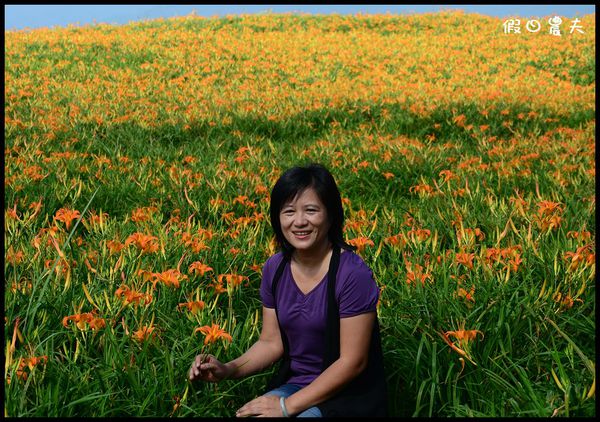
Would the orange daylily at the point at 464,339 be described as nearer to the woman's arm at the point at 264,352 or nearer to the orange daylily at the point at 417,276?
the orange daylily at the point at 417,276

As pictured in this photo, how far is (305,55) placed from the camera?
14.3 metres

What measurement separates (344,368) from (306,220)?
1.72ft

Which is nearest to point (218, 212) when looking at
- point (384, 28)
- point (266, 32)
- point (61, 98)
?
point (61, 98)

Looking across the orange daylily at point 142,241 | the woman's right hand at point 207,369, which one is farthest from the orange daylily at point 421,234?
the woman's right hand at point 207,369

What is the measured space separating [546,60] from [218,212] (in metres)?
12.0

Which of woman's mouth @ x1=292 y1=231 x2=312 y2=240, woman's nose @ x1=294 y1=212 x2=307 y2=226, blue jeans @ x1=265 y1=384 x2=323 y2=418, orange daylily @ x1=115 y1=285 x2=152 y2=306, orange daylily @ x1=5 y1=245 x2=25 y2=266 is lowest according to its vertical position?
blue jeans @ x1=265 y1=384 x2=323 y2=418

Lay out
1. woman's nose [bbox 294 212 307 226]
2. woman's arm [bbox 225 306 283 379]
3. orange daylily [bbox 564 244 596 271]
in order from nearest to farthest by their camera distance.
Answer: woman's nose [bbox 294 212 307 226] → woman's arm [bbox 225 306 283 379] → orange daylily [bbox 564 244 596 271]

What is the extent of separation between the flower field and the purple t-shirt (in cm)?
25

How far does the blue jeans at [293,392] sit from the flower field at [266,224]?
0.18 meters

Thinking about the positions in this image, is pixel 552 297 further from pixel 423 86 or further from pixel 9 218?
pixel 423 86

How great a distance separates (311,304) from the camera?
201 cm

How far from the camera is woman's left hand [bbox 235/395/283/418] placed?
1.83 metres
